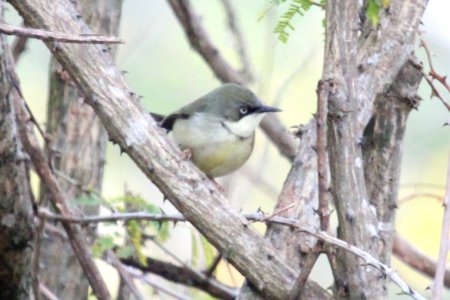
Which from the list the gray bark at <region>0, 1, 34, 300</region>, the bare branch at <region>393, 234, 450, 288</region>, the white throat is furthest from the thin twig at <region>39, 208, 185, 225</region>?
the bare branch at <region>393, 234, 450, 288</region>

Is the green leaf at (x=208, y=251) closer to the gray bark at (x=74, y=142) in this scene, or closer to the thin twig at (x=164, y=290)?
the thin twig at (x=164, y=290)

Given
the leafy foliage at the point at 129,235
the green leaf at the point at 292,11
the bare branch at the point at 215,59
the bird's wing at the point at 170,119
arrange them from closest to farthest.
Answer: the green leaf at the point at 292,11, the leafy foliage at the point at 129,235, the bird's wing at the point at 170,119, the bare branch at the point at 215,59

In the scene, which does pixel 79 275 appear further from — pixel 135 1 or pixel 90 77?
pixel 135 1

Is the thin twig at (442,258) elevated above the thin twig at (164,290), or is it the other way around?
the thin twig at (442,258)

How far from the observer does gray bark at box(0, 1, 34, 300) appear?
130 inches

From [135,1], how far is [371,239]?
7.37 meters

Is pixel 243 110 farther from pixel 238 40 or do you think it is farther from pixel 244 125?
pixel 238 40

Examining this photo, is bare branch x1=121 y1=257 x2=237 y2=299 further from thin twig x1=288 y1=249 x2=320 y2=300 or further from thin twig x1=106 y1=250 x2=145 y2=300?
thin twig x1=288 y1=249 x2=320 y2=300

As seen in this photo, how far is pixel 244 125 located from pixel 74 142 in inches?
35.6

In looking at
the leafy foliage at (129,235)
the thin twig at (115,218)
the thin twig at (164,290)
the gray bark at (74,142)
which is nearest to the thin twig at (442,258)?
the thin twig at (115,218)

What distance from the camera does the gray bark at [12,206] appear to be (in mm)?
3291

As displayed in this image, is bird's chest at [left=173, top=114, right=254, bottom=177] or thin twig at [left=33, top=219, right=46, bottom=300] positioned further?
bird's chest at [left=173, top=114, right=254, bottom=177]

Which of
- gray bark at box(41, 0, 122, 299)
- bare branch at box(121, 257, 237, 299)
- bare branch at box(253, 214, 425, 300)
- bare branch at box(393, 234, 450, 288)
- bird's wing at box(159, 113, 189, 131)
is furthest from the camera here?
bare branch at box(393, 234, 450, 288)

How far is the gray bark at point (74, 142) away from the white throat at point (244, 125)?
73 cm
